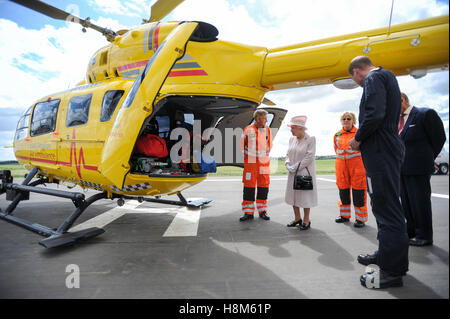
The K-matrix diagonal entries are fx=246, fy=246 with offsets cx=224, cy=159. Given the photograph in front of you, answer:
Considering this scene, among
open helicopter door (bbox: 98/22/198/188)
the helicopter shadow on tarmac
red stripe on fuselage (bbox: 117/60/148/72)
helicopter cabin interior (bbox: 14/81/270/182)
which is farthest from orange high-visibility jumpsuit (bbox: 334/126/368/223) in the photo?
red stripe on fuselage (bbox: 117/60/148/72)

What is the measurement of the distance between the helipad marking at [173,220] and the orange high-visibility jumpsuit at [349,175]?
2513 millimetres

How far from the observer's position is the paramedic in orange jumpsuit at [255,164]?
171 inches

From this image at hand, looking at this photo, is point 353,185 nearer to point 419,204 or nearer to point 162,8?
point 419,204

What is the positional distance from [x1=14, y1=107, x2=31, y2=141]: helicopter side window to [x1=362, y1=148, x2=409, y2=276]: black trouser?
6.21 meters

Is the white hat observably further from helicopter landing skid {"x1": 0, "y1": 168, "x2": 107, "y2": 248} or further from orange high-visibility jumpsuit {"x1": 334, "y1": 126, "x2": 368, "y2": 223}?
helicopter landing skid {"x1": 0, "y1": 168, "x2": 107, "y2": 248}

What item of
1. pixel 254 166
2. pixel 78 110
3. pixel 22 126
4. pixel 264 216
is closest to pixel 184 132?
pixel 254 166

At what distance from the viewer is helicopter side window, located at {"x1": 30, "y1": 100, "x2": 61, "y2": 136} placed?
443 cm

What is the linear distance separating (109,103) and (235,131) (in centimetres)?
223

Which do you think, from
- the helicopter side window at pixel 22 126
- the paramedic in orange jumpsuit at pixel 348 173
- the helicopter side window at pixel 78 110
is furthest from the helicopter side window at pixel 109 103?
the paramedic in orange jumpsuit at pixel 348 173

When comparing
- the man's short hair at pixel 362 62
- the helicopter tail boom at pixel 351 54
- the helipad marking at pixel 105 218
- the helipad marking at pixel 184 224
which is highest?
the helicopter tail boom at pixel 351 54

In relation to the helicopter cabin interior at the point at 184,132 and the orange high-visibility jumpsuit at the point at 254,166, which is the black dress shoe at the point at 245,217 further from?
the helicopter cabin interior at the point at 184,132

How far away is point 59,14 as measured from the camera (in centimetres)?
386

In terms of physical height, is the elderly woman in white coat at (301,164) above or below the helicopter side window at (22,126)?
below
